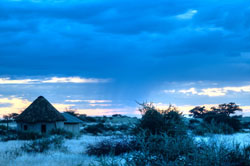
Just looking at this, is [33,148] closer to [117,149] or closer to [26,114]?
[117,149]

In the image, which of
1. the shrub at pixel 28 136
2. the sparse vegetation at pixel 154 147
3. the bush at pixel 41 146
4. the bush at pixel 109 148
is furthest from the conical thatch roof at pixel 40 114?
the bush at pixel 109 148

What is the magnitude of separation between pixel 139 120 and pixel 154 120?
3.19 ft

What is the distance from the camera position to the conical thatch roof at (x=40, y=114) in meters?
35.6

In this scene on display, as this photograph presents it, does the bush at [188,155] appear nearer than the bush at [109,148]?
Yes

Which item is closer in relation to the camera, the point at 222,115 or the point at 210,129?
the point at 210,129

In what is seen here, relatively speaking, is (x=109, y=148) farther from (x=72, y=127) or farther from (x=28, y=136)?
(x=72, y=127)

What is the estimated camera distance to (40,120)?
35438 mm

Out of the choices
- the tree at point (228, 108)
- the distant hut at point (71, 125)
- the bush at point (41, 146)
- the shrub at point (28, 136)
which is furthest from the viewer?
the tree at point (228, 108)

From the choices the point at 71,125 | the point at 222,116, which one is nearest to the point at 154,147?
the point at 71,125

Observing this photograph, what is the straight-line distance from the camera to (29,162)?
13.6 meters

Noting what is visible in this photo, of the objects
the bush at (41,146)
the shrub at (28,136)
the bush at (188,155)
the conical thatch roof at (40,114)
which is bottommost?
the shrub at (28,136)

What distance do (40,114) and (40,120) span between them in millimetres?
876

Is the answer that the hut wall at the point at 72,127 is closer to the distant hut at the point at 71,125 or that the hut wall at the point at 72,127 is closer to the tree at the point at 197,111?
the distant hut at the point at 71,125

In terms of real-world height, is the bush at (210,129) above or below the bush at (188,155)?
below
